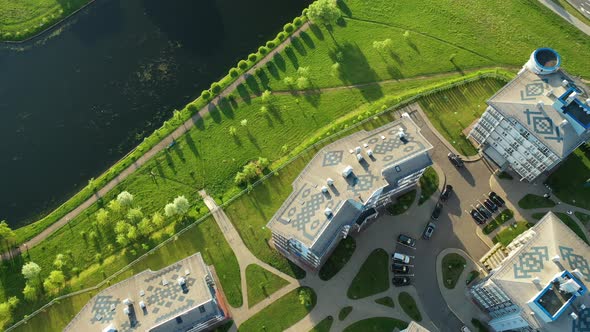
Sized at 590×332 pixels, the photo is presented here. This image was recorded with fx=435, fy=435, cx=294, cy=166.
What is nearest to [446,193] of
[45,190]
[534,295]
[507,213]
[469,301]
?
[507,213]

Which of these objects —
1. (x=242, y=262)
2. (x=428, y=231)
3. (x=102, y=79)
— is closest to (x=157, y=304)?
(x=242, y=262)

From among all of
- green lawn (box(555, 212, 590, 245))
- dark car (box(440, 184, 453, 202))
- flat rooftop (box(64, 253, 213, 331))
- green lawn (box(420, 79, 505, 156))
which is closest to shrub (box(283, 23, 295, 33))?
green lawn (box(420, 79, 505, 156))

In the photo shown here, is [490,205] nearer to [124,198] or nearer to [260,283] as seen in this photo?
[260,283]

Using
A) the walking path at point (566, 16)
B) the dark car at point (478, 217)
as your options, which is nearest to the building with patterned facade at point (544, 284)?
the dark car at point (478, 217)

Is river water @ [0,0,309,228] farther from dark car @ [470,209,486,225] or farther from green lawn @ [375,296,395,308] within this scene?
dark car @ [470,209,486,225]

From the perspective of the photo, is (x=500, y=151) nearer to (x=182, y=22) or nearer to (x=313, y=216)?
(x=313, y=216)

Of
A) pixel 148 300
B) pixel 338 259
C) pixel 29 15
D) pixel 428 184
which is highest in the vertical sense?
pixel 29 15

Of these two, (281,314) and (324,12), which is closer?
(281,314)
